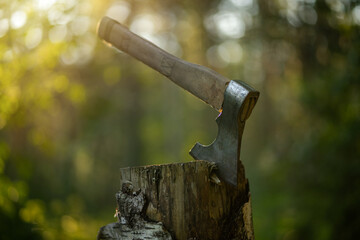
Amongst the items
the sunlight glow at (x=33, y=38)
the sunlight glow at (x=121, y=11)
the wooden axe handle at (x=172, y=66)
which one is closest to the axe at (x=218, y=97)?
the wooden axe handle at (x=172, y=66)

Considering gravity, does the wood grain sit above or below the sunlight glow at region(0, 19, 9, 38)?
below

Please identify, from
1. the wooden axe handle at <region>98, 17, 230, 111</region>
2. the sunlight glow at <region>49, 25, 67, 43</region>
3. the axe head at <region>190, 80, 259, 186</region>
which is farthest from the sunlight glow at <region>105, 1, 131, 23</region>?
the axe head at <region>190, 80, 259, 186</region>

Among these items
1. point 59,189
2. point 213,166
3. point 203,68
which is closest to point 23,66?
point 203,68

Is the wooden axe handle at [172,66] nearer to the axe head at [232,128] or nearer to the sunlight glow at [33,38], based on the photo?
the axe head at [232,128]

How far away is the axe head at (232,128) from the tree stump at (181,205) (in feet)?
0.22

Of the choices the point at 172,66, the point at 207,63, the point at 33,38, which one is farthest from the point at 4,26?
the point at 207,63

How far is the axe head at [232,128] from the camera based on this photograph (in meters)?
A: 1.72

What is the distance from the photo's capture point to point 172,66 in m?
2.05

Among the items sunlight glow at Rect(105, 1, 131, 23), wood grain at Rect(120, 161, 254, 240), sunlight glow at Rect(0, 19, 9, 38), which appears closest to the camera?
wood grain at Rect(120, 161, 254, 240)

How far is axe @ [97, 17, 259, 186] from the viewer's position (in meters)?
1.74

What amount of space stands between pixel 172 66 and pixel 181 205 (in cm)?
81

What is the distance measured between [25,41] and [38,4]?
0.43 metres

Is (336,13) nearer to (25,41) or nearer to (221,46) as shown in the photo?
(25,41)

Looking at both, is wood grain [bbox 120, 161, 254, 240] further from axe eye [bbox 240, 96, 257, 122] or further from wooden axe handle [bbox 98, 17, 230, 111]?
wooden axe handle [bbox 98, 17, 230, 111]
